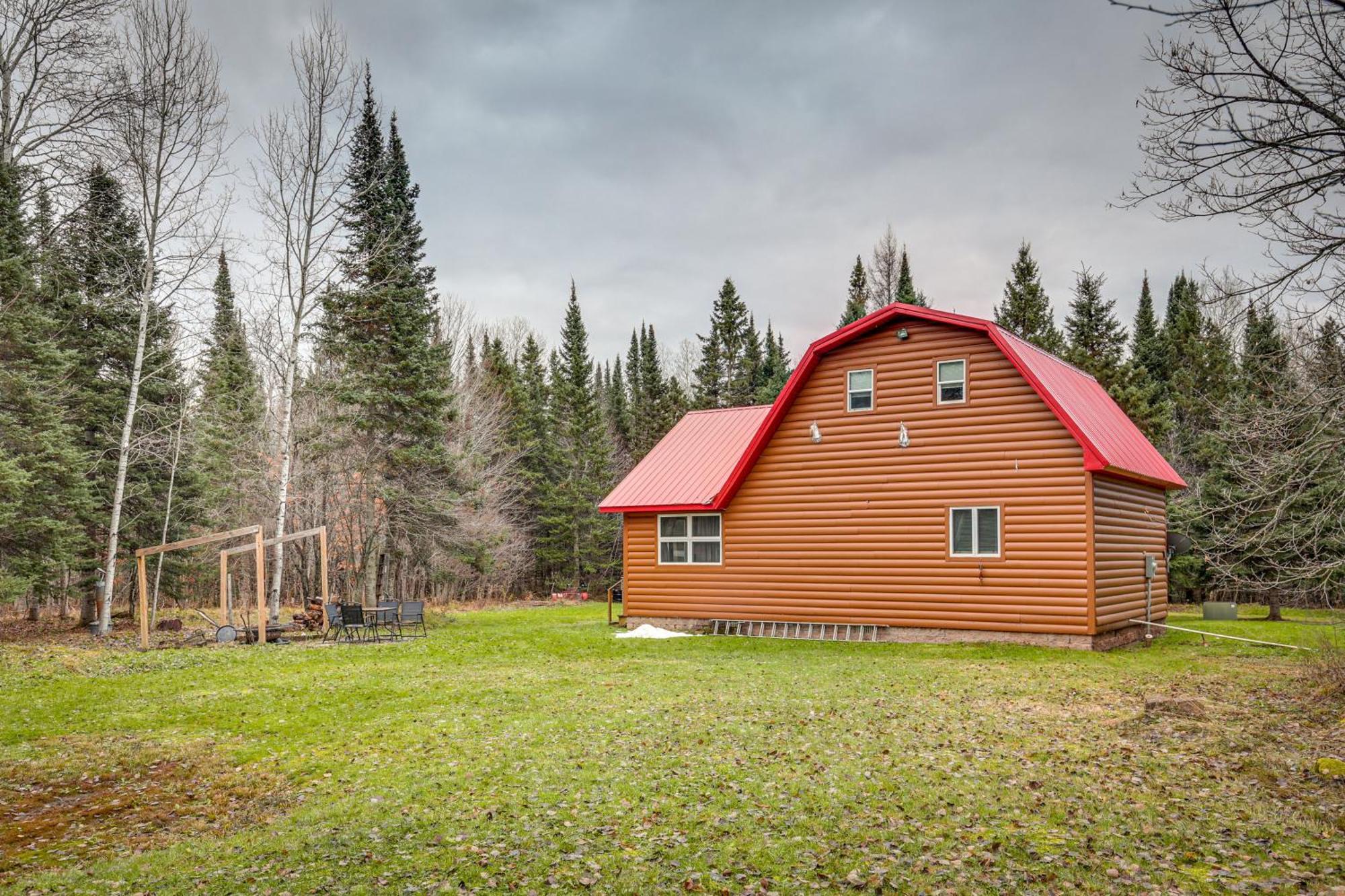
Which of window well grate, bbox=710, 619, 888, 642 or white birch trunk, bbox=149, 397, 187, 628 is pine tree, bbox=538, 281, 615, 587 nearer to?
white birch trunk, bbox=149, 397, 187, 628

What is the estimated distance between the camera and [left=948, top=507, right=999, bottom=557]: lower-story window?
15.7 meters

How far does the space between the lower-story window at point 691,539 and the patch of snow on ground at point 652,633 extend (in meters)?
1.58

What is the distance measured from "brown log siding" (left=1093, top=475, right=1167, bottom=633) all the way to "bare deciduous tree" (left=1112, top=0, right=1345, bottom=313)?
8971mm

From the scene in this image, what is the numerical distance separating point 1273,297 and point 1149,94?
6.31 feet

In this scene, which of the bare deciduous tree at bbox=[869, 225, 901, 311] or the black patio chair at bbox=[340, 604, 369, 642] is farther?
the bare deciduous tree at bbox=[869, 225, 901, 311]

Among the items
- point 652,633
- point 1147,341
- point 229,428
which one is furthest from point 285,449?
point 1147,341

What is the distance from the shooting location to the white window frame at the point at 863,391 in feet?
55.7

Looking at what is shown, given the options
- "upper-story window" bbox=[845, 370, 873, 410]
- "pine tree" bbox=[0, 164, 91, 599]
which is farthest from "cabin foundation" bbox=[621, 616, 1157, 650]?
"pine tree" bbox=[0, 164, 91, 599]

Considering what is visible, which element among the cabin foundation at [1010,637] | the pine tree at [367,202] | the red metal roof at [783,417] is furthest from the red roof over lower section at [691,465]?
the pine tree at [367,202]

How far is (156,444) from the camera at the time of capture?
22.8m

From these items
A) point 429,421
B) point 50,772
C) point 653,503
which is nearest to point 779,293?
point 429,421

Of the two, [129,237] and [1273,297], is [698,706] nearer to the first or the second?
[1273,297]

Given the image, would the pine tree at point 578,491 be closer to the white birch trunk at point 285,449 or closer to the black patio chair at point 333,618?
the white birch trunk at point 285,449

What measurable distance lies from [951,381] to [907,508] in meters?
2.65
